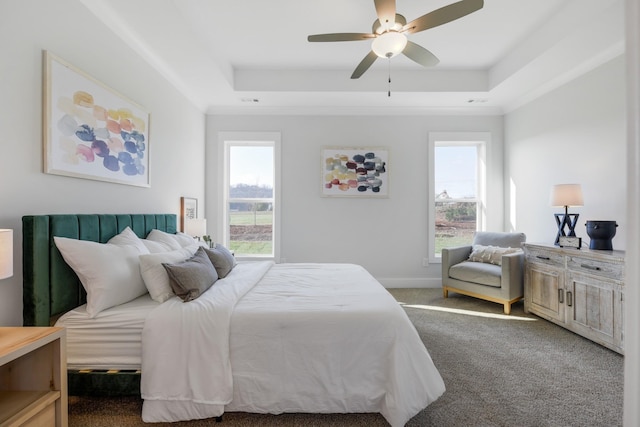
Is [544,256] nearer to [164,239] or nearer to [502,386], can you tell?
[502,386]

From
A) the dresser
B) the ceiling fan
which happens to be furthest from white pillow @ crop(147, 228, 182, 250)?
the dresser

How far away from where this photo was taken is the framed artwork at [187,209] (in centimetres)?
386

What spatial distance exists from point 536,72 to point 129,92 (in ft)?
14.1

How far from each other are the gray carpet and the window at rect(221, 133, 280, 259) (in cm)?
262

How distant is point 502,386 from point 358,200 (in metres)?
3.06

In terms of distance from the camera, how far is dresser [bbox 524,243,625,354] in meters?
2.50

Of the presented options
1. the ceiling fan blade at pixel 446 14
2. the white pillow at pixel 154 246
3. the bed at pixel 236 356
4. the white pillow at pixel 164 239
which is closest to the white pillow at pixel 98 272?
the bed at pixel 236 356

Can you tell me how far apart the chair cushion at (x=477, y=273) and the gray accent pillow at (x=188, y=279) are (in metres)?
3.14

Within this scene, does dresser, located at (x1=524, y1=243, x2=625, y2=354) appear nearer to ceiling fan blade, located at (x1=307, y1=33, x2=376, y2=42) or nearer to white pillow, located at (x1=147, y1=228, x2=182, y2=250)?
ceiling fan blade, located at (x1=307, y1=33, x2=376, y2=42)

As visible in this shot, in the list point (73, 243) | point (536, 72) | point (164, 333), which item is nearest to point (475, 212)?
point (536, 72)

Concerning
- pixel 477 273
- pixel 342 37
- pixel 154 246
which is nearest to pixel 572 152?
pixel 477 273

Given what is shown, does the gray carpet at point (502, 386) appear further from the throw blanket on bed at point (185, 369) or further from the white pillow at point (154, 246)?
the white pillow at point (154, 246)

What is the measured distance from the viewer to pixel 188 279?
77.5 inches

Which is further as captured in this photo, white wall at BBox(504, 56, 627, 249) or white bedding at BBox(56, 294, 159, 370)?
white wall at BBox(504, 56, 627, 249)
